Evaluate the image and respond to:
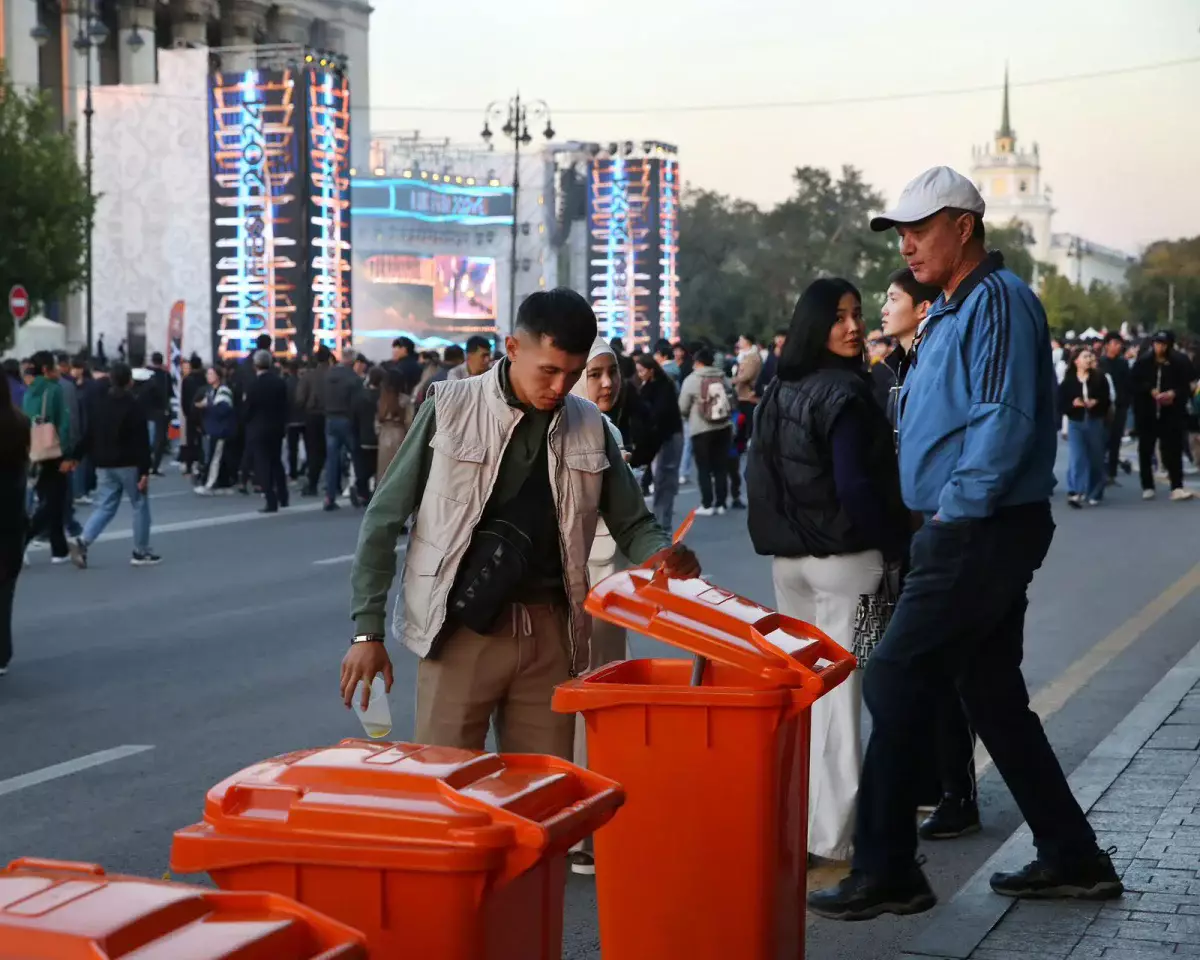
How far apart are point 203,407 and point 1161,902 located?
2095 cm

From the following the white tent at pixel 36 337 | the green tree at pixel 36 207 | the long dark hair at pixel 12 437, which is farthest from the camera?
the white tent at pixel 36 337

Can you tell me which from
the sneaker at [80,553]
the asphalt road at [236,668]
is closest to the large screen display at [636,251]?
the asphalt road at [236,668]

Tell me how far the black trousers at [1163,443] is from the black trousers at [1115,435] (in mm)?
1444

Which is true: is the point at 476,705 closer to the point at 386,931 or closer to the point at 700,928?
the point at 700,928

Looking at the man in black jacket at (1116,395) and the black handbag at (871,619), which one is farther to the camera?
the man in black jacket at (1116,395)

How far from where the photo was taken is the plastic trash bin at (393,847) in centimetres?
278

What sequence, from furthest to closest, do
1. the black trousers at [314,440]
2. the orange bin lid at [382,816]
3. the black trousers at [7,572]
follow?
the black trousers at [314,440]
the black trousers at [7,572]
the orange bin lid at [382,816]

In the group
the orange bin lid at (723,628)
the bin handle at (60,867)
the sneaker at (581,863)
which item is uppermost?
the orange bin lid at (723,628)

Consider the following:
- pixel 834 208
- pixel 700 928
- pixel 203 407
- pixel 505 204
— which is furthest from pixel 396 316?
pixel 700 928

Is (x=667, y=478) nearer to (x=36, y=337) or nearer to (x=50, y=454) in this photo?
(x=50, y=454)

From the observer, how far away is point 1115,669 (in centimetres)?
962

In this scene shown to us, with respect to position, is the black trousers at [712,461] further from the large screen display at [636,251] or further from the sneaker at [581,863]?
the large screen display at [636,251]

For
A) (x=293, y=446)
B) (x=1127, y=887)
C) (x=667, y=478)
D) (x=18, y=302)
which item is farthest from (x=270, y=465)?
(x=1127, y=887)

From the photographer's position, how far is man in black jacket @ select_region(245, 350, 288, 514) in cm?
2088
